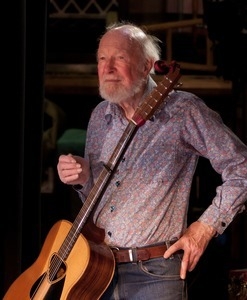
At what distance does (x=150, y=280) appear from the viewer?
234 cm

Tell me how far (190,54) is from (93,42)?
1.02 m

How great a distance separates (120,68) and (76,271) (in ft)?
2.14

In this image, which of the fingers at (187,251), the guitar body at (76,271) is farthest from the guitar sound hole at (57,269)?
the fingers at (187,251)

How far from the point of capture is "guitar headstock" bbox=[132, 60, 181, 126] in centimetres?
219

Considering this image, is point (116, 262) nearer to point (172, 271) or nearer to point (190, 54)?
point (172, 271)

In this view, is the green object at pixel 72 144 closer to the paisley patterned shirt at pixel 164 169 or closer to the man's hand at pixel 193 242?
the paisley patterned shirt at pixel 164 169

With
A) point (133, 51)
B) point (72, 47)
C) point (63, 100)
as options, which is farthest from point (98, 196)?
point (72, 47)

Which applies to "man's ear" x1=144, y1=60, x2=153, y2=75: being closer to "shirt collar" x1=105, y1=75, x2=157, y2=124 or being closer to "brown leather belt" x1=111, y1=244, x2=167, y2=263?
"shirt collar" x1=105, y1=75, x2=157, y2=124

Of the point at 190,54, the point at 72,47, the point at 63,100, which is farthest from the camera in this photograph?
the point at 72,47

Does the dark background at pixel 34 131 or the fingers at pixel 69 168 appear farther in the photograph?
the dark background at pixel 34 131

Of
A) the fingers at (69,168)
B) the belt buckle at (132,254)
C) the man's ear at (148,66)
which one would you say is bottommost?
the belt buckle at (132,254)

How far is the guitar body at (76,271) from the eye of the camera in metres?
2.28

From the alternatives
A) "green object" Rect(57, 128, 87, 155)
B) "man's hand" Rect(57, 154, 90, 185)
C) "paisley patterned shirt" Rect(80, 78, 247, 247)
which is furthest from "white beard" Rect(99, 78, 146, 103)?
"green object" Rect(57, 128, 87, 155)

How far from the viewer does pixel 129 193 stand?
2.37m
